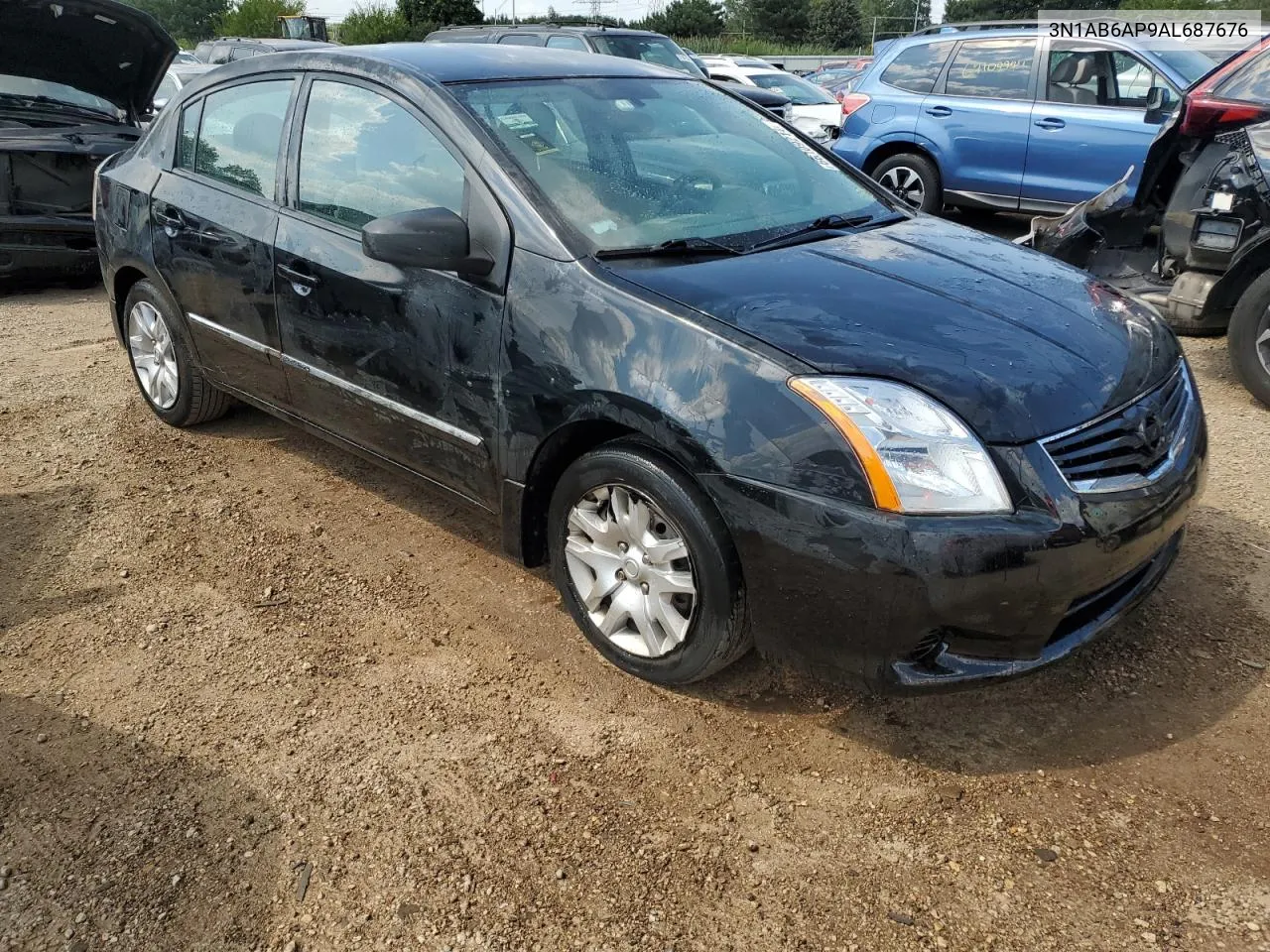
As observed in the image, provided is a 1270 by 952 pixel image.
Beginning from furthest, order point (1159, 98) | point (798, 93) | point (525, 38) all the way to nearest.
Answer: point (798, 93) < point (525, 38) < point (1159, 98)

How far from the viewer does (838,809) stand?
248cm

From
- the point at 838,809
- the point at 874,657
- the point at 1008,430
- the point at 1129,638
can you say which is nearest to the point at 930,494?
the point at 1008,430

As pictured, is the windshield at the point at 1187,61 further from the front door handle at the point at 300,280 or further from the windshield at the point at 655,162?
the front door handle at the point at 300,280

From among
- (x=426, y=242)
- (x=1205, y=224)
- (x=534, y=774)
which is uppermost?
(x=426, y=242)

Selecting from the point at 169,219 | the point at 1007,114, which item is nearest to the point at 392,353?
the point at 169,219

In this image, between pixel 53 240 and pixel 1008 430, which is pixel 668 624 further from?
pixel 53 240

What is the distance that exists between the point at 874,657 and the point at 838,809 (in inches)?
15.5

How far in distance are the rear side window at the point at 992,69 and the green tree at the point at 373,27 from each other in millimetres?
27719

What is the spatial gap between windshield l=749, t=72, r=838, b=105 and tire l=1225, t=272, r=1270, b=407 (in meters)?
9.52

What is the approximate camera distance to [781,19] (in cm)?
Result: 6278

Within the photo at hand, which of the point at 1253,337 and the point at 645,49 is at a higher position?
the point at 645,49

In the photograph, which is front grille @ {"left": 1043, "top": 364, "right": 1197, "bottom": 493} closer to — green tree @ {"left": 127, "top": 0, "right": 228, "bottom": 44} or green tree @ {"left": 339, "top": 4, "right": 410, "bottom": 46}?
green tree @ {"left": 339, "top": 4, "right": 410, "bottom": 46}

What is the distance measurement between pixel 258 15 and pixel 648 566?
52.2 meters

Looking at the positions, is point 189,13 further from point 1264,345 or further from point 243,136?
point 1264,345
